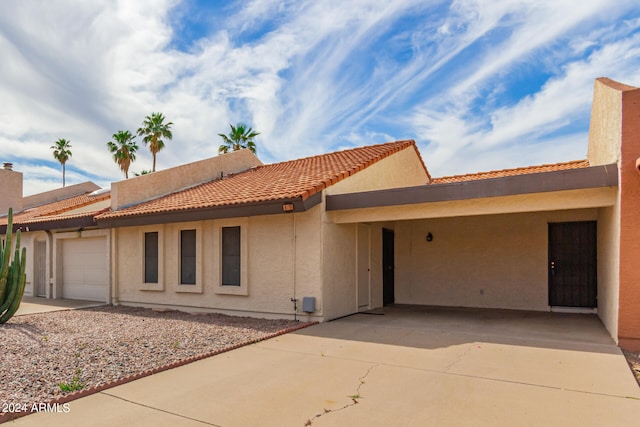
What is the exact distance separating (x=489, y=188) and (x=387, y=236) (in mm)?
5544

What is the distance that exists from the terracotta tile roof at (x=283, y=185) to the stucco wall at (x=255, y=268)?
0.67m

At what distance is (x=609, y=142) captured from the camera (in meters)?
8.47

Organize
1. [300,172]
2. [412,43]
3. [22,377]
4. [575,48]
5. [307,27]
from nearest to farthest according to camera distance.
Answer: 1. [22,377]
2. [575,48]
3. [307,27]
4. [412,43]
5. [300,172]

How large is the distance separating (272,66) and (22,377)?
9.84 meters

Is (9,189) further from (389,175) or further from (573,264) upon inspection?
(573,264)

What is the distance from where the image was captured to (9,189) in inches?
900

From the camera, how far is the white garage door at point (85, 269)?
15.2 meters

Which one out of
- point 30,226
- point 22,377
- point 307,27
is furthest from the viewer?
point 30,226

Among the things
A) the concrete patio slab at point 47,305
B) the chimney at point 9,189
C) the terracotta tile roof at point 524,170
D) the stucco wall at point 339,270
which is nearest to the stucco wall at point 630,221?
the terracotta tile roof at point 524,170

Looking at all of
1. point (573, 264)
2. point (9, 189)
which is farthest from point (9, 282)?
point (9, 189)

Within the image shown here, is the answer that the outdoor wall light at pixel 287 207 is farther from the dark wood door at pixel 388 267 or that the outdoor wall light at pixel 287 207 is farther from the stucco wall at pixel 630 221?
the stucco wall at pixel 630 221

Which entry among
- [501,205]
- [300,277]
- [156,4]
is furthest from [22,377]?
[501,205]

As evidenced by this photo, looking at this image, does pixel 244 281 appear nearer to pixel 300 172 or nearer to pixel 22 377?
pixel 300 172

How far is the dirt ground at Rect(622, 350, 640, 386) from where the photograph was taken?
598 centimetres
